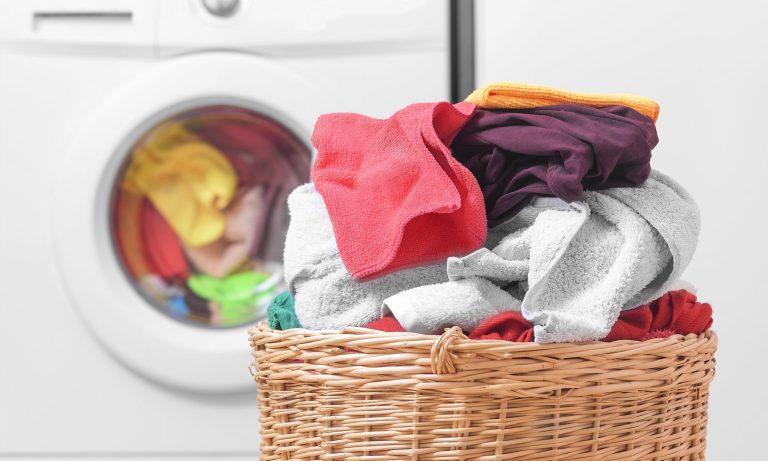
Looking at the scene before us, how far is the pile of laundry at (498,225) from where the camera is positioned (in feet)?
1.88

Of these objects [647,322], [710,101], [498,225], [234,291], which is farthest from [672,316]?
[234,291]

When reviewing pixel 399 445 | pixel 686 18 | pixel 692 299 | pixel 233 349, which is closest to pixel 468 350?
pixel 399 445

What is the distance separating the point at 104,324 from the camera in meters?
1.04

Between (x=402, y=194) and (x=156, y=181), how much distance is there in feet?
1.81

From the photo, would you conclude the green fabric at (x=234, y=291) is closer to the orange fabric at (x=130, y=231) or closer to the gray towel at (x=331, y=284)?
the orange fabric at (x=130, y=231)

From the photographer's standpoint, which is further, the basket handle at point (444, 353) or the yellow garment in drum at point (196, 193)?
the yellow garment in drum at point (196, 193)

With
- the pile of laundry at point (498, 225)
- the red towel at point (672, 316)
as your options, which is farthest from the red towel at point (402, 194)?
the red towel at point (672, 316)

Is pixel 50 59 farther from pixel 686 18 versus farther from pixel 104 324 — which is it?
pixel 686 18

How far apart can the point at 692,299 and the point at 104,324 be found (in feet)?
2.33

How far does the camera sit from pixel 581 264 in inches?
23.3

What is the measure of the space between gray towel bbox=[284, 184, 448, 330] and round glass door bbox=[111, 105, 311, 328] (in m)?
0.45

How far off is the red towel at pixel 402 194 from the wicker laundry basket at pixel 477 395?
0.08 metres

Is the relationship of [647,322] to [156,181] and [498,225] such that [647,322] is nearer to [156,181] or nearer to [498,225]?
[498,225]

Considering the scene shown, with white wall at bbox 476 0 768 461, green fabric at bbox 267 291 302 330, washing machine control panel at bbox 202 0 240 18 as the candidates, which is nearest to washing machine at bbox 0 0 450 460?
washing machine control panel at bbox 202 0 240 18
